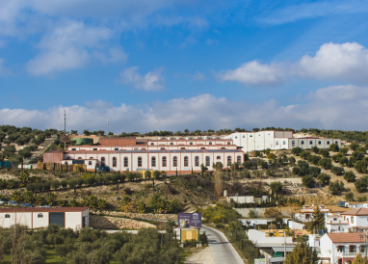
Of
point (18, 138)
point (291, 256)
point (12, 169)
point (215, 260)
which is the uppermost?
point (18, 138)

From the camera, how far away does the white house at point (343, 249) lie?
31.1 metres

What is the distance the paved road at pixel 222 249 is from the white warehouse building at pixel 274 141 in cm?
4289

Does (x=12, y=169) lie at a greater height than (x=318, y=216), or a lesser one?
greater

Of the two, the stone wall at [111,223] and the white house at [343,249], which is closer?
the white house at [343,249]

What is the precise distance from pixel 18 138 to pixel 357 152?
77.4 metres

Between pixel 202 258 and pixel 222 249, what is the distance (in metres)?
3.39

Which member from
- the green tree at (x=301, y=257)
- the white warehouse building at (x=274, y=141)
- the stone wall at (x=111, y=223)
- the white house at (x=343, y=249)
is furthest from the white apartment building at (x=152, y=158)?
the green tree at (x=301, y=257)

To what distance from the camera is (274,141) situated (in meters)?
82.3

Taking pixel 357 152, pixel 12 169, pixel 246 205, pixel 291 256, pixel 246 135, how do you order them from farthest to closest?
pixel 246 135 → pixel 357 152 → pixel 12 169 → pixel 246 205 → pixel 291 256

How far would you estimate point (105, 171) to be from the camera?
215 feet

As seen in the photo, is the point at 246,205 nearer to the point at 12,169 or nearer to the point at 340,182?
the point at 340,182

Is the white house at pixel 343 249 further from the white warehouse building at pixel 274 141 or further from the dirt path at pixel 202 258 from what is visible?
the white warehouse building at pixel 274 141

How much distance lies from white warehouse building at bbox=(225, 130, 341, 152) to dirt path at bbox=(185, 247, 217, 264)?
51510 mm

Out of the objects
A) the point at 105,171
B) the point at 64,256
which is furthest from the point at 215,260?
the point at 105,171
